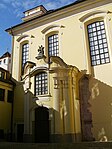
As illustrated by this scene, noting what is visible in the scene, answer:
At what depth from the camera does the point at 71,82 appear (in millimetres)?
15758

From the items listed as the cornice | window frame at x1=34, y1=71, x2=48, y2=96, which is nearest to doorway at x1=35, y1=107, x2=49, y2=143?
window frame at x1=34, y1=71, x2=48, y2=96

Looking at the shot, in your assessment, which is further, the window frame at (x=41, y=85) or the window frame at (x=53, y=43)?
the window frame at (x=53, y=43)

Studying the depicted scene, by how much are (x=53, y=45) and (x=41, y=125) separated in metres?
Answer: 8.35

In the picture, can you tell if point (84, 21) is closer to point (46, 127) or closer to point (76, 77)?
point (76, 77)

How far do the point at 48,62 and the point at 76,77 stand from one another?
8.99 feet

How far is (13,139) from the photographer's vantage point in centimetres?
1856

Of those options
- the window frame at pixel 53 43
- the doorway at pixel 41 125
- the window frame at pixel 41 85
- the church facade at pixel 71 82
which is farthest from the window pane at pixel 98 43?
the doorway at pixel 41 125

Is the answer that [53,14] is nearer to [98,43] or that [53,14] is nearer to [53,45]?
[53,45]

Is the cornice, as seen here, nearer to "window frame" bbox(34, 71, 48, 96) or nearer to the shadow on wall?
"window frame" bbox(34, 71, 48, 96)

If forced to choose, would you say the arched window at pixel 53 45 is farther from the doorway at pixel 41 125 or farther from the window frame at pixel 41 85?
the doorway at pixel 41 125

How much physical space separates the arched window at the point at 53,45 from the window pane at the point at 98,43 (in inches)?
138

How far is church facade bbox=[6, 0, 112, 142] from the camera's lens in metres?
15.0

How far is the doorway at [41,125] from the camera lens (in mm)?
15266

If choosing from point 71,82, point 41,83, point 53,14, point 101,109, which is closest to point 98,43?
point 71,82
